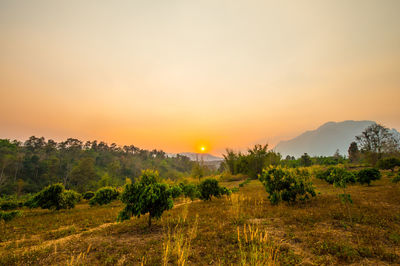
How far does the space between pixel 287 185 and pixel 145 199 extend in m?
8.26

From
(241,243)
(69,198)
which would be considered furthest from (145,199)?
(69,198)

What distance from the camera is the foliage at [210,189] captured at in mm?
12984

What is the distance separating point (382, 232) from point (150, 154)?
403ft

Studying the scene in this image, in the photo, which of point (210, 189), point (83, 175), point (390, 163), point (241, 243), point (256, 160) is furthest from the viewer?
point (83, 175)

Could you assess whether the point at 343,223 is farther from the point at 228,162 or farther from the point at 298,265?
the point at 228,162

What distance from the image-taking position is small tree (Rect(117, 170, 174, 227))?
6172 millimetres

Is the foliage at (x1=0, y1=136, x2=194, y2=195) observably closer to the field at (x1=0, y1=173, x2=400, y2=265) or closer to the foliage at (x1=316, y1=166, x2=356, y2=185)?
the field at (x1=0, y1=173, x2=400, y2=265)

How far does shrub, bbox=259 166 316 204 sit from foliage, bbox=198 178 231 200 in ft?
13.3

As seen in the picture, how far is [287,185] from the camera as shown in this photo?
9672 millimetres

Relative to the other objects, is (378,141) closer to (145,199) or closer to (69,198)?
(145,199)

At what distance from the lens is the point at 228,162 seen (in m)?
44.3

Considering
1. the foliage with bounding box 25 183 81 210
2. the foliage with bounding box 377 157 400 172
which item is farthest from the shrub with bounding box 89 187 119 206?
→ the foliage with bounding box 377 157 400 172

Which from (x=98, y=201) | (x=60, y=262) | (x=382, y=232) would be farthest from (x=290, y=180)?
(x=98, y=201)

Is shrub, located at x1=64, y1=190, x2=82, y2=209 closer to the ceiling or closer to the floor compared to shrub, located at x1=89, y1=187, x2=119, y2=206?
closer to the ceiling
